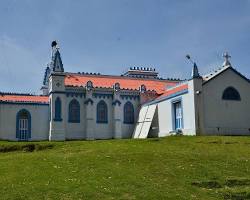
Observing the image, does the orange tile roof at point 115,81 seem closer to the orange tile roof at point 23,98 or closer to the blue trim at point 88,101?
the blue trim at point 88,101

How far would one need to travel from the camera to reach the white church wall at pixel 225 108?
39.7 m

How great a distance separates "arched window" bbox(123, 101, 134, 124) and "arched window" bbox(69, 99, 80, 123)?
217 inches

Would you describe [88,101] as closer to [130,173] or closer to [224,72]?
[224,72]

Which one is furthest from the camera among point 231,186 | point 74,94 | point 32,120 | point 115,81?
point 115,81

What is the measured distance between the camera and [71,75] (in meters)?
50.5

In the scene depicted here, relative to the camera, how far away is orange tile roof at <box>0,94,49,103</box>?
4578 centimetres

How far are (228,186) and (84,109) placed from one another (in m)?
29.7

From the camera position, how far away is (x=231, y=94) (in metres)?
41.8

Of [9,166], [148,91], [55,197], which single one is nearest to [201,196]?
[55,197]

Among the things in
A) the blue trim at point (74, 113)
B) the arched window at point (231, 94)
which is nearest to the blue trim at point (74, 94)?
the blue trim at point (74, 113)

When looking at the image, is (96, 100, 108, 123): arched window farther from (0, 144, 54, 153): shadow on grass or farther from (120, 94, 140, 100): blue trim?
(0, 144, 54, 153): shadow on grass

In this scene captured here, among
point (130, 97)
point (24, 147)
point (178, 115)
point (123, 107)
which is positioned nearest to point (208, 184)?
point (24, 147)

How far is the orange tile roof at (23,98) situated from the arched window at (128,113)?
8875 mm

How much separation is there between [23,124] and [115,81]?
12.2m
